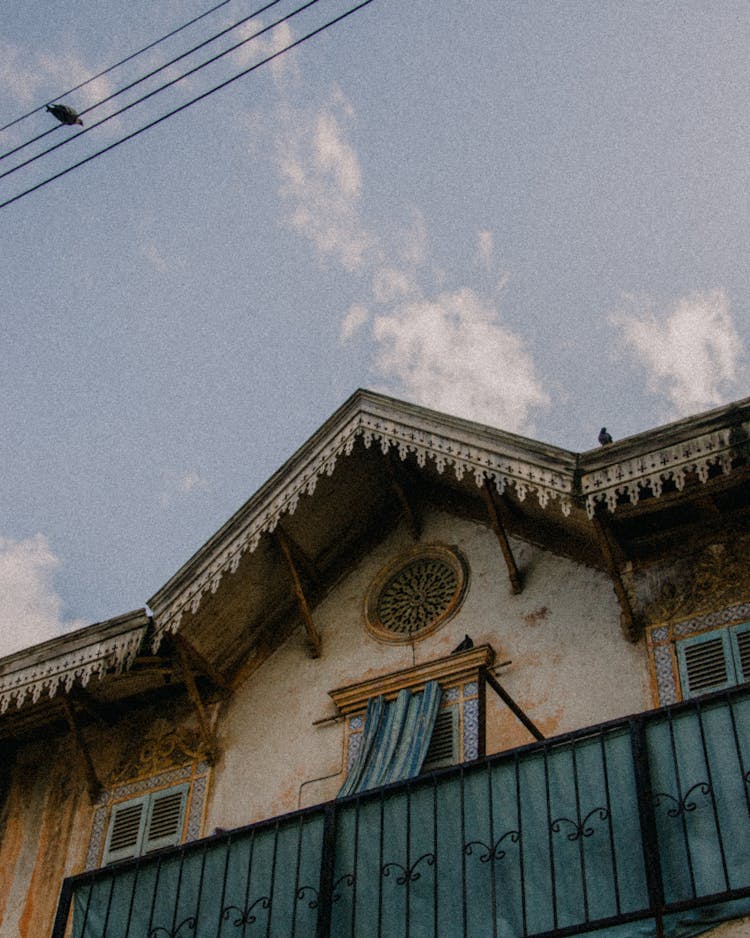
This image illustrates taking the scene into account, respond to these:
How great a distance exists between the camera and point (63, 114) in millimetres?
9984

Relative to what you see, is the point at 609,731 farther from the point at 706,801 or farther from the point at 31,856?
the point at 31,856

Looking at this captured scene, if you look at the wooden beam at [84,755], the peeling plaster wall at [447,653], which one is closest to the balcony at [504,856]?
the peeling plaster wall at [447,653]

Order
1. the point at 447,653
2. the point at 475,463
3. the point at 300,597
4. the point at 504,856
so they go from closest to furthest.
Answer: the point at 504,856
the point at 475,463
the point at 447,653
the point at 300,597

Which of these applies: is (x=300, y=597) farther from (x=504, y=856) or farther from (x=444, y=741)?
(x=504, y=856)

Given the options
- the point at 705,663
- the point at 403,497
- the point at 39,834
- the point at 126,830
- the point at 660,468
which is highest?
the point at 403,497

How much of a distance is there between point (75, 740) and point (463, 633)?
3.70 meters

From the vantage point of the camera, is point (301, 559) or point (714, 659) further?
point (301, 559)

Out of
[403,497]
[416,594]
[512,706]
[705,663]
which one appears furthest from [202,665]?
[705,663]

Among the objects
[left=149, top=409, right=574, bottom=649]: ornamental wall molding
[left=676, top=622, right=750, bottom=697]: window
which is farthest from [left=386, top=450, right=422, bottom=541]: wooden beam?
[left=676, top=622, right=750, bottom=697]: window

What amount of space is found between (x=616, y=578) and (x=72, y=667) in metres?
4.74

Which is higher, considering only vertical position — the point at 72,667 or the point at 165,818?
the point at 72,667

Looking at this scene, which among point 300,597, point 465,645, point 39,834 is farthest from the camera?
point 39,834

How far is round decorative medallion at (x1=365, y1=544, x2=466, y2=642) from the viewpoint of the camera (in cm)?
1235

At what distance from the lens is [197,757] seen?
41.0 feet
